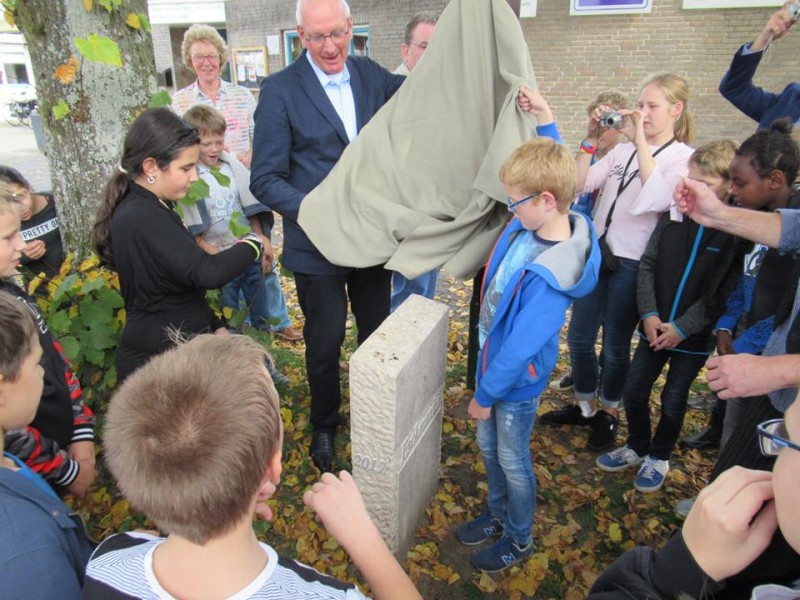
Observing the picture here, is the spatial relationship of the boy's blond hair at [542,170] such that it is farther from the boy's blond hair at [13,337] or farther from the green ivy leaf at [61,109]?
the green ivy leaf at [61,109]

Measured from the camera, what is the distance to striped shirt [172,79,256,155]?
4.42 meters

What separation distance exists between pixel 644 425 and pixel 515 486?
109cm

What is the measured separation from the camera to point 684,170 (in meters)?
2.70

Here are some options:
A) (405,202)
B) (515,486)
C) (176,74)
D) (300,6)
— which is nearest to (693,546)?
(515,486)

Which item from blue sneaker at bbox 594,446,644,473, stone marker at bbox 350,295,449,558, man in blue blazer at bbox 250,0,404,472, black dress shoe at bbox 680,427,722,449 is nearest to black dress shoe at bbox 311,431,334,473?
man in blue blazer at bbox 250,0,404,472

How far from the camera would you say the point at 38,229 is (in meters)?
3.17

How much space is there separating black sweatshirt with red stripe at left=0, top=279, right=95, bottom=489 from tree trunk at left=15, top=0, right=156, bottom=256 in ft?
3.41

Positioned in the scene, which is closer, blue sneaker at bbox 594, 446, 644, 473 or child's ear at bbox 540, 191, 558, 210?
child's ear at bbox 540, 191, 558, 210

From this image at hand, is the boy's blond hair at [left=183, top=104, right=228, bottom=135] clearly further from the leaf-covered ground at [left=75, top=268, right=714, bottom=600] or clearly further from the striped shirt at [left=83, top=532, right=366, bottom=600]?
the striped shirt at [left=83, top=532, right=366, bottom=600]

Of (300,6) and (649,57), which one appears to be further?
(649,57)

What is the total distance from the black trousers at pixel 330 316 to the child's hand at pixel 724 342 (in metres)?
1.74

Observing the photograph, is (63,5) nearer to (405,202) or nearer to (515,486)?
(405,202)

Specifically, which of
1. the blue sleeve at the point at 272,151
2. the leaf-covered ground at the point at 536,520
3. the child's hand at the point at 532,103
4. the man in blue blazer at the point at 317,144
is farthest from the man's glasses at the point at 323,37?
the leaf-covered ground at the point at 536,520

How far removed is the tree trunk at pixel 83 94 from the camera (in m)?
2.68
